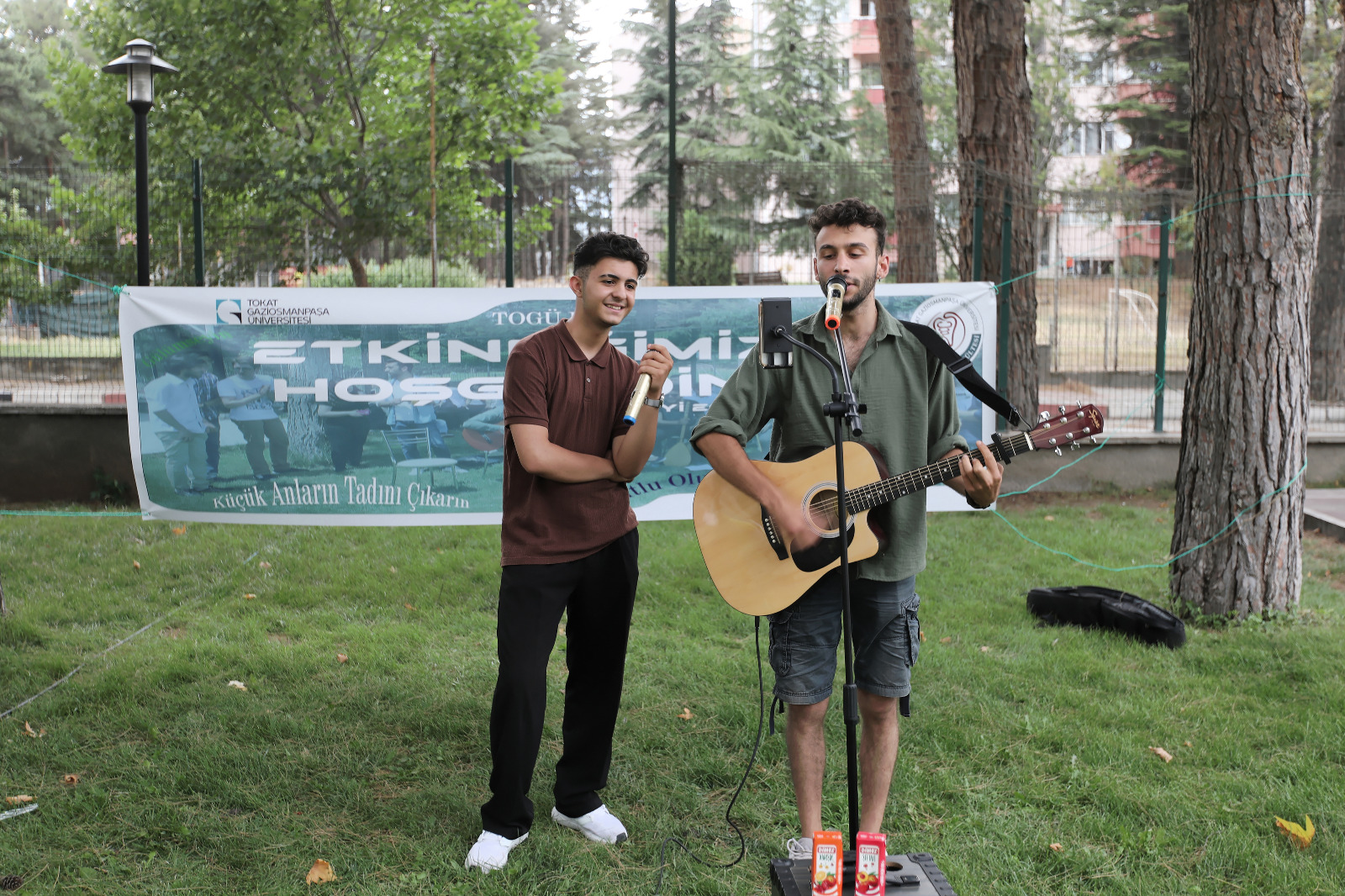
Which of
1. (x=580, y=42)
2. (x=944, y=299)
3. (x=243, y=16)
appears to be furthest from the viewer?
(x=580, y=42)

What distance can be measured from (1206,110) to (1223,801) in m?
3.72

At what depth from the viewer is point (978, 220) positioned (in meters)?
8.13

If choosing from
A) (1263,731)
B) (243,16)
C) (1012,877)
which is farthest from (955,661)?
(243,16)

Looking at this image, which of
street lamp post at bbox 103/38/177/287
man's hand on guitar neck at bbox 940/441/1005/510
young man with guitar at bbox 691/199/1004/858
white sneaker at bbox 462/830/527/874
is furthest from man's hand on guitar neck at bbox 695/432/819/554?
street lamp post at bbox 103/38/177/287

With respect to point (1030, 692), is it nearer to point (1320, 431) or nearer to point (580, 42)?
point (1320, 431)

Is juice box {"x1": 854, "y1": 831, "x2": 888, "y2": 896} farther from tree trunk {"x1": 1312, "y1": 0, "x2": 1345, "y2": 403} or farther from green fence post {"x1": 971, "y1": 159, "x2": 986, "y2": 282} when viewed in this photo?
tree trunk {"x1": 1312, "y1": 0, "x2": 1345, "y2": 403}

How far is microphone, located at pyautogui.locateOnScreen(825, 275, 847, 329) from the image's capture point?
260cm

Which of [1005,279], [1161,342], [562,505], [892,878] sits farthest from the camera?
[1161,342]

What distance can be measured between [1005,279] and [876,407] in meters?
5.51

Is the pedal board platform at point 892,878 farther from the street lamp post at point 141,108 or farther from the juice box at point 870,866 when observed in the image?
the street lamp post at point 141,108

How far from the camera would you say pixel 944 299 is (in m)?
6.46

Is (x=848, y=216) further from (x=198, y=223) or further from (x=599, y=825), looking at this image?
(x=198, y=223)

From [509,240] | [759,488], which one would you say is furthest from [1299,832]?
[509,240]

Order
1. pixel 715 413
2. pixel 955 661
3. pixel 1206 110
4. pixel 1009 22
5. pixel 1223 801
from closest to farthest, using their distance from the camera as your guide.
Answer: pixel 715 413 → pixel 1223 801 → pixel 955 661 → pixel 1206 110 → pixel 1009 22
